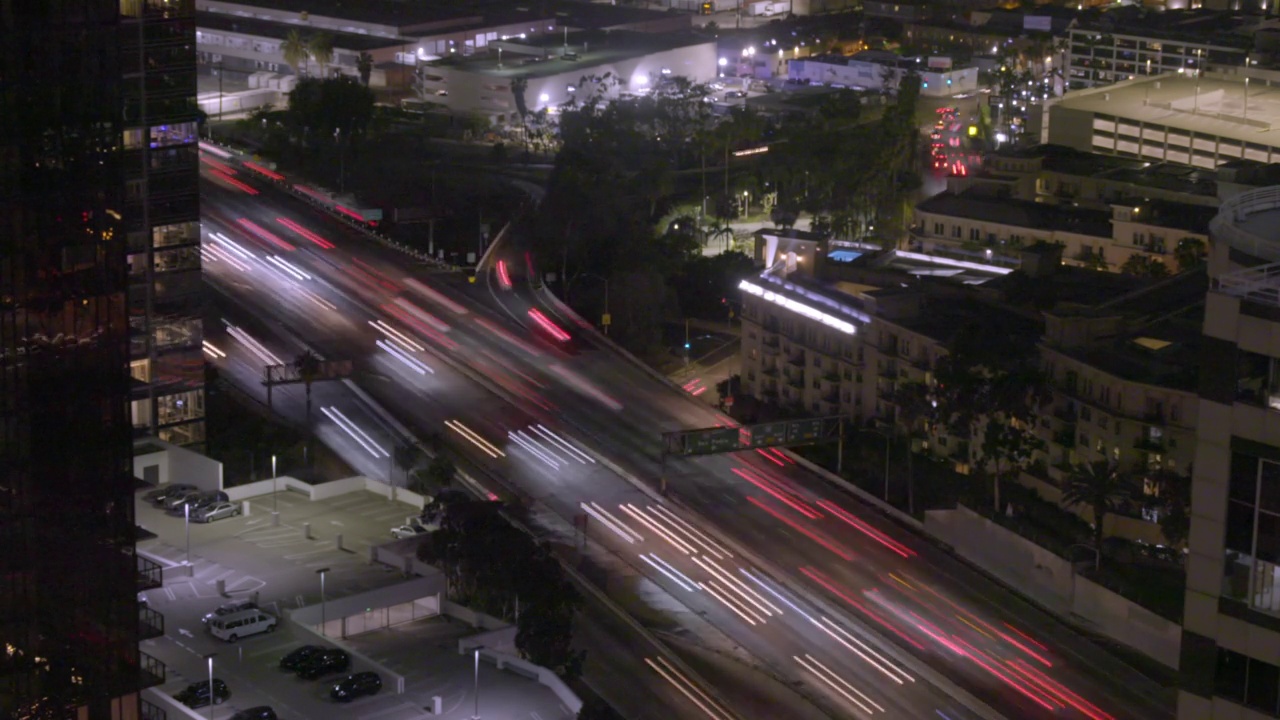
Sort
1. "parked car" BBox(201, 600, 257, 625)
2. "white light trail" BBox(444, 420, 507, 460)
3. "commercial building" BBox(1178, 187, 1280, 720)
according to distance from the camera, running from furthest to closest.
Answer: "white light trail" BBox(444, 420, 507, 460), "parked car" BBox(201, 600, 257, 625), "commercial building" BBox(1178, 187, 1280, 720)

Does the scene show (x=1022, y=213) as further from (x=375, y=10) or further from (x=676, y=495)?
(x=375, y=10)

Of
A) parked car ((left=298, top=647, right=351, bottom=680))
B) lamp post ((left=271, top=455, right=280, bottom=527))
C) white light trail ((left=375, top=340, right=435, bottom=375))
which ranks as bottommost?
parked car ((left=298, top=647, right=351, bottom=680))

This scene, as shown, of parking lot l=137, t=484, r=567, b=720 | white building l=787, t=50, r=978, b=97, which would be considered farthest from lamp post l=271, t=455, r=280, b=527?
white building l=787, t=50, r=978, b=97

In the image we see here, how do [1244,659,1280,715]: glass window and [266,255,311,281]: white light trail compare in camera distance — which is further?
[266,255,311,281]: white light trail

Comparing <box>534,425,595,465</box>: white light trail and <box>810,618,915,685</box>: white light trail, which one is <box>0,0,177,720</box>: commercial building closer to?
<box>810,618,915,685</box>: white light trail

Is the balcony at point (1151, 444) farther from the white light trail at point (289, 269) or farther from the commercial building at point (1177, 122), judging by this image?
the commercial building at point (1177, 122)

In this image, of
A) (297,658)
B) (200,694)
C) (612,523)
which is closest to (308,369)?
(612,523)

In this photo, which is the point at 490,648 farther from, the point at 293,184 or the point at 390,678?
the point at 293,184
